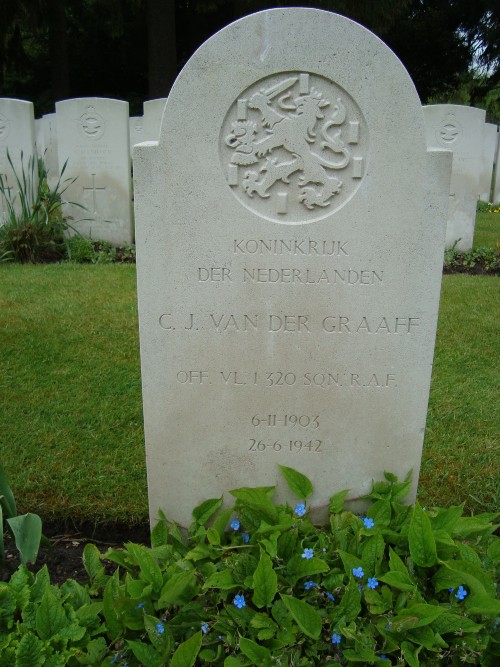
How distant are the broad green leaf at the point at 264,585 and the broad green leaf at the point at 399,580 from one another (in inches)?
13.3

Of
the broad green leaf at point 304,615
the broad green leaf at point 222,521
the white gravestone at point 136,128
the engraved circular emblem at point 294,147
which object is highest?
the white gravestone at point 136,128

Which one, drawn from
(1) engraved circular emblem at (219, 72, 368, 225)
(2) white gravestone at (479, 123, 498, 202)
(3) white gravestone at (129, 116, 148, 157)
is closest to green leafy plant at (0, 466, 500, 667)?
(1) engraved circular emblem at (219, 72, 368, 225)

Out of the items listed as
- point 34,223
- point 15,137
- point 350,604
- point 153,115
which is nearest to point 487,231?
point 153,115

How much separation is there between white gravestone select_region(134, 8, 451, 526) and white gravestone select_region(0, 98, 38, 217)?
6.42m

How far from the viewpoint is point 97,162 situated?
7.73 metres

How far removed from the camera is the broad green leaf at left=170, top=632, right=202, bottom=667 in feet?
5.32

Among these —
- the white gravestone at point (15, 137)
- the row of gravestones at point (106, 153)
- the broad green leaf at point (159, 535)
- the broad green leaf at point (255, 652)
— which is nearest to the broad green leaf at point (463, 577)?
the broad green leaf at point (255, 652)

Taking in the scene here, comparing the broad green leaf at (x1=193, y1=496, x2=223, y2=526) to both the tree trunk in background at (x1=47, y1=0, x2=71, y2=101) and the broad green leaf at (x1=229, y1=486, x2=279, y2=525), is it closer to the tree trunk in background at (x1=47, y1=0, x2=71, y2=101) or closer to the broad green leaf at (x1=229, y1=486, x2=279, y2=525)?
the broad green leaf at (x1=229, y1=486, x2=279, y2=525)

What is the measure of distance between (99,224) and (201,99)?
6.39 meters

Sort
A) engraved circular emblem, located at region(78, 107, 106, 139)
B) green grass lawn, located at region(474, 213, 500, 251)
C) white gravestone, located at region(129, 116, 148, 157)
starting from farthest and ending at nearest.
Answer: white gravestone, located at region(129, 116, 148, 157) < green grass lawn, located at region(474, 213, 500, 251) < engraved circular emblem, located at region(78, 107, 106, 139)

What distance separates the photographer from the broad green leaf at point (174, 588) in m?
1.78

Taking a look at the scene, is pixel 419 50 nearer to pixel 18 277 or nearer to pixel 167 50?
pixel 167 50

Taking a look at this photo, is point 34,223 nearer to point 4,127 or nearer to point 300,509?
point 4,127

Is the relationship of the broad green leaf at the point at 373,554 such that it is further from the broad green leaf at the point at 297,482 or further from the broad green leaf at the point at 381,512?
the broad green leaf at the point at 297,482
